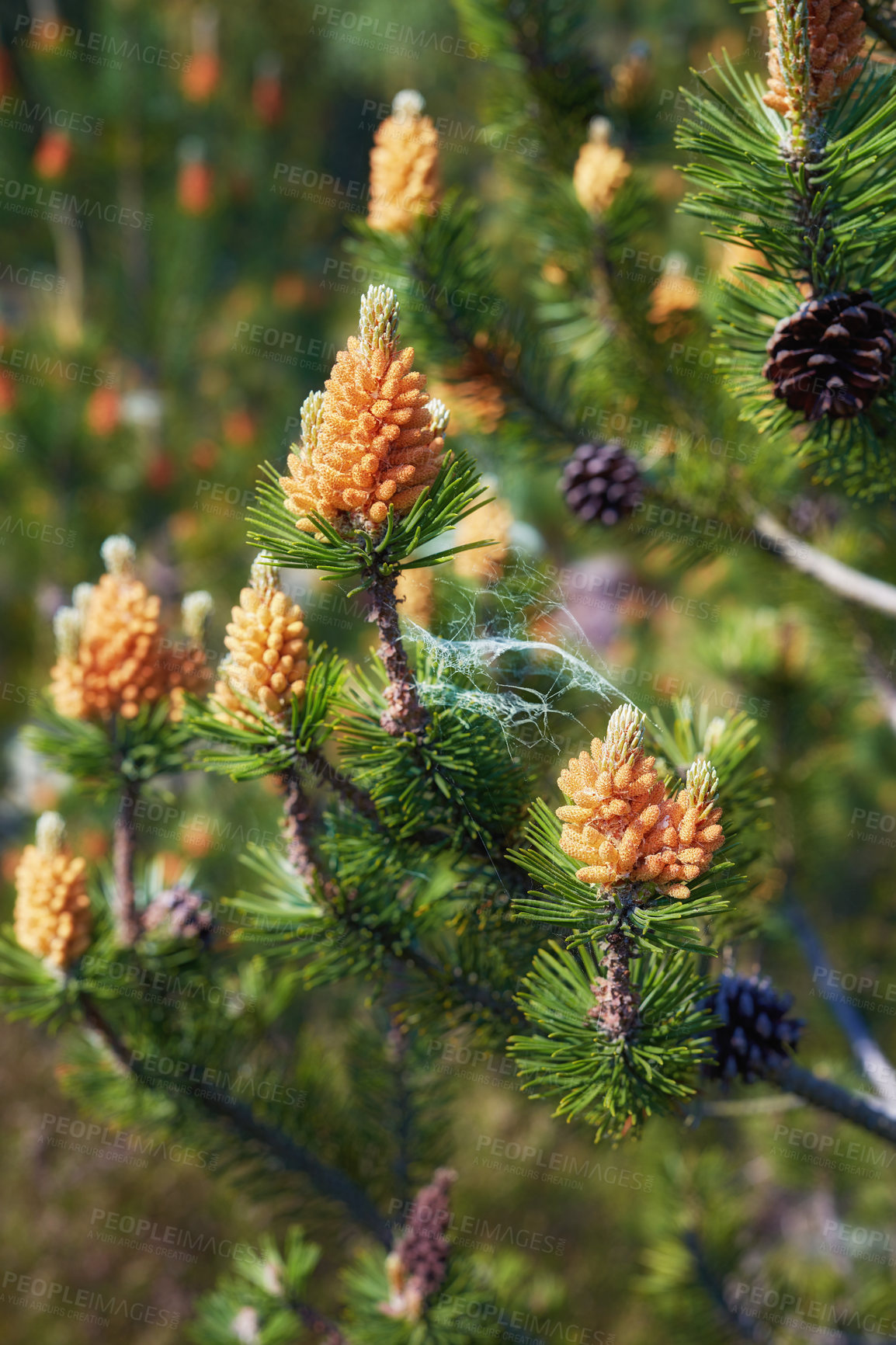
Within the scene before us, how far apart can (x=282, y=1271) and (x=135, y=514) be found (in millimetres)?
3042

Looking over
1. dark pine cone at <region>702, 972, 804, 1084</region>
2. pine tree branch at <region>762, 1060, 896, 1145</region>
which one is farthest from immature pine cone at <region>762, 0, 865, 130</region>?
pine tree branch at <region>762, 1060, 896, 1145</region>

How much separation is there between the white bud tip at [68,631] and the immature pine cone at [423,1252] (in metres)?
0.88

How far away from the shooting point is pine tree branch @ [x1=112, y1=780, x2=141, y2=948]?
1.28 meters

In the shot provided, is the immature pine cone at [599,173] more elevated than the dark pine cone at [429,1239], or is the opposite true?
the immature pine cone at [599,173]

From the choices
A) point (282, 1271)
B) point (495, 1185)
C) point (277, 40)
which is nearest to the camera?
point (282, 1271)

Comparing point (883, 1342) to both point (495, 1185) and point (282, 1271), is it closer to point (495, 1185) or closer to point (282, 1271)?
point (282, 1271)

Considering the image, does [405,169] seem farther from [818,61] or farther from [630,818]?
[630,818]

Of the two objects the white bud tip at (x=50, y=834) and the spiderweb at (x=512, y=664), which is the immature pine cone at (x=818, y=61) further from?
the white bud tip at (x=50, y=834)

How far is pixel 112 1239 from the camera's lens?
4121 mm

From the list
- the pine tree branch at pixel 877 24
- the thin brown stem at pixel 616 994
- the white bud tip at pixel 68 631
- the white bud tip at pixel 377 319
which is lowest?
the thin brown stem at pixel 616 994

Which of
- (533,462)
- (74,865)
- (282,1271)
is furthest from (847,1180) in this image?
(74,865)

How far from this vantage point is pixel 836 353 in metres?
1.00

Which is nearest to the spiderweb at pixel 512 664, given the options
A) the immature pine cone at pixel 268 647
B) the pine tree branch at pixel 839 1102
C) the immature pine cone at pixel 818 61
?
the immature pine cone at pixel 268 647

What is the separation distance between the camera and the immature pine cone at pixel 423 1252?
4.03ft
